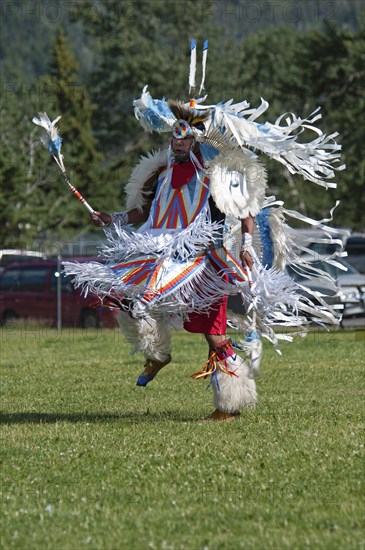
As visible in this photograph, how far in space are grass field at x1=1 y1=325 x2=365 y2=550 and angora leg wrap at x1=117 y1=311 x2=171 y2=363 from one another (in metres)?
0.52

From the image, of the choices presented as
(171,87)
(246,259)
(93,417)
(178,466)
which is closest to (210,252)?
(246,259)

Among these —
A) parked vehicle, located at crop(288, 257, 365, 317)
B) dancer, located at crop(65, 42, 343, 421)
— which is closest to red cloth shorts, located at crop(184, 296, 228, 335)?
dancer, located at crop(65, 42, 343, 421)

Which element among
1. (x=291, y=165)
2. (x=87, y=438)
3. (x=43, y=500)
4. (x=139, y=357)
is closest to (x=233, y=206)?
(x=291, y=165)

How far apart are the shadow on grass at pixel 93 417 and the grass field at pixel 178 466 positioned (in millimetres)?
15

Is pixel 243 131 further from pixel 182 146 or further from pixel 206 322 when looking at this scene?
pixel 206 322

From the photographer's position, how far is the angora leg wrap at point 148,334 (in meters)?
7.79

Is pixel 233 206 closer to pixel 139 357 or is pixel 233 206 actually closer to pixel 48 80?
pixel 139 357

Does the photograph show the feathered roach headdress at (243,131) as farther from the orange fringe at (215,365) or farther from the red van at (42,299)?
the red van at (42,299)

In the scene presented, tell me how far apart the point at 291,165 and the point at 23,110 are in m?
35.1

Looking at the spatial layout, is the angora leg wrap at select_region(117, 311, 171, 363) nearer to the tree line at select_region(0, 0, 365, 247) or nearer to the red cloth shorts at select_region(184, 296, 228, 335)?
the red cloth shorts at select_region(184, 296, 228, 335)

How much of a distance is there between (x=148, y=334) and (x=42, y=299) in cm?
1405

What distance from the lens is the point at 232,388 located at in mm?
7773

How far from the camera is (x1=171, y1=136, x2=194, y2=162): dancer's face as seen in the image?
25.6 ft

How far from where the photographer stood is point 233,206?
7.68 metres
